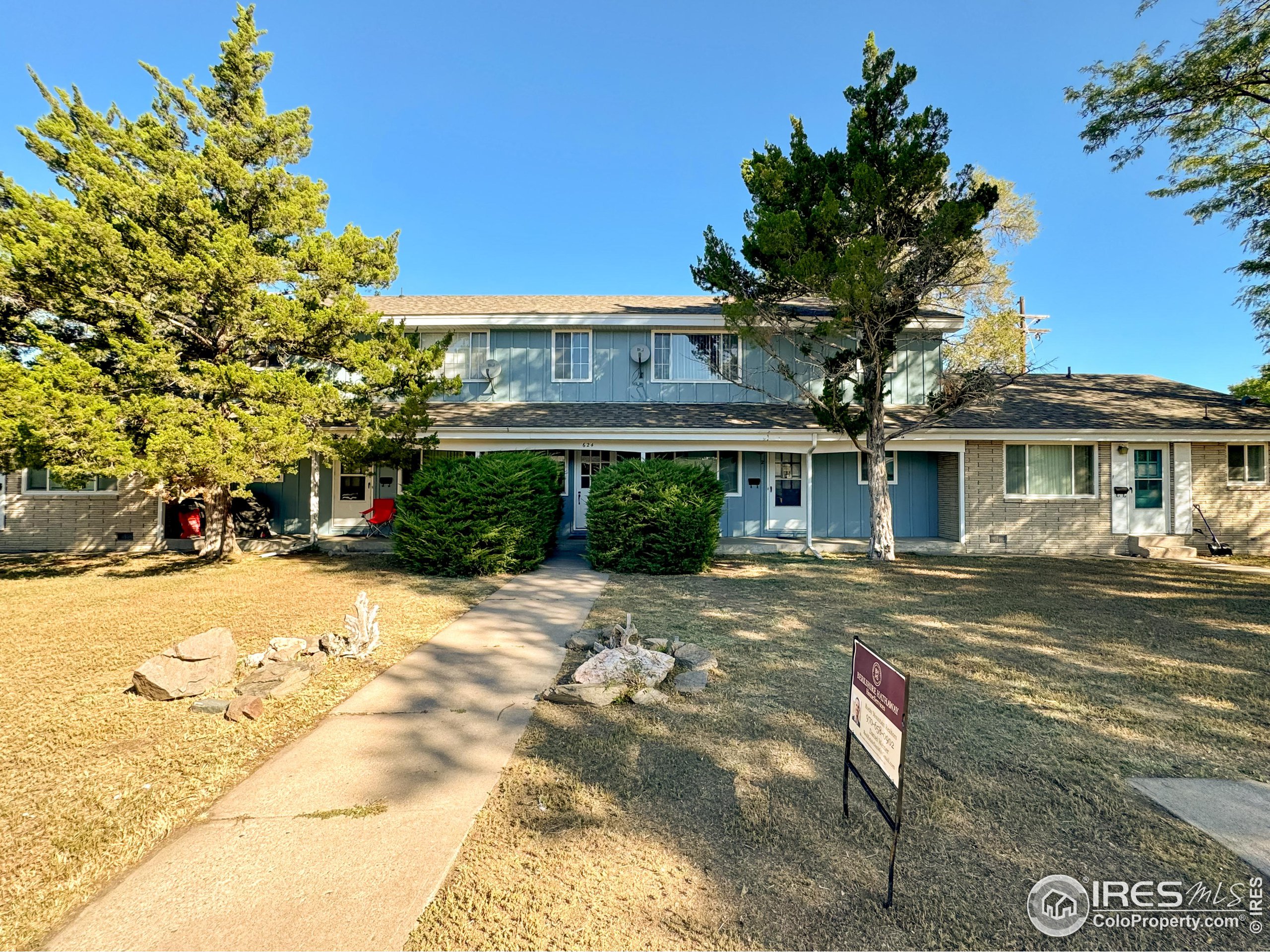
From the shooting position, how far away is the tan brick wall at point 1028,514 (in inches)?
504

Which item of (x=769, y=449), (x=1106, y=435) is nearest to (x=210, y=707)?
(x=769, y=449)

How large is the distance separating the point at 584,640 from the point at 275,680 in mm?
2677

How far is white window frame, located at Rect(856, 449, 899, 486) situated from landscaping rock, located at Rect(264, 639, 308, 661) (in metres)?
12.3

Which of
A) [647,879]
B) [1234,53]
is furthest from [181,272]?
[1234,53]

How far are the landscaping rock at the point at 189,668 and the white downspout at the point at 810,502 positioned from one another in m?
10.0

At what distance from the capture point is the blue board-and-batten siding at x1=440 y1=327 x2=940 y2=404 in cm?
1438

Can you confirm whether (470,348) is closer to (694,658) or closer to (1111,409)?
(694,658)

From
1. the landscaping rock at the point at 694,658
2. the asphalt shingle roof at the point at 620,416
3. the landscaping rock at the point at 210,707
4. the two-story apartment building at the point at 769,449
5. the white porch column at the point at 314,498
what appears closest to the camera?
the landscaping rock at the point at 210,707

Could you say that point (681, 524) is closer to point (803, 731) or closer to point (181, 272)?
point (803, 731)

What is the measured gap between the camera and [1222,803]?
2932mm

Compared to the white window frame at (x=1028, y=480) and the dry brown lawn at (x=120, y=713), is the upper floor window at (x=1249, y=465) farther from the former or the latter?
the dry brown lawn at (x=120, y=713)

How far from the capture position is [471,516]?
9312 millimetres

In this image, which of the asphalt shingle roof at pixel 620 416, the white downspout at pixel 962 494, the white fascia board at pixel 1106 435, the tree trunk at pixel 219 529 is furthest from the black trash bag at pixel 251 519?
the white downspout at pixel 962 494

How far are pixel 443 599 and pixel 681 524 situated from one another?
13.3 feet
